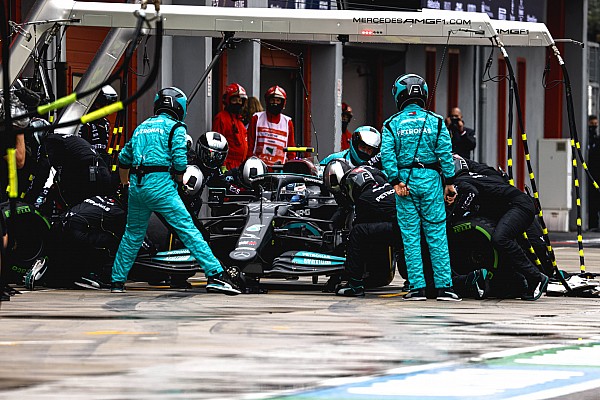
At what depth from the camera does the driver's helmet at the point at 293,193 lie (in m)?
15.3

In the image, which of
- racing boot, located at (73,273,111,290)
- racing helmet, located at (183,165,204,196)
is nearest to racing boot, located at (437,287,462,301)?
racing helmet, located at (183,165,204,196)

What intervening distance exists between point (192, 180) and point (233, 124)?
364 centimetres

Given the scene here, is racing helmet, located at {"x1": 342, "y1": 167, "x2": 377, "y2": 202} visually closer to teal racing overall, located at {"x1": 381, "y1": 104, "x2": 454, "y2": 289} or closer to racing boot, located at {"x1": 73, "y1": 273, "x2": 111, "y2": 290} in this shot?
teal racing overall, located at {"x1": 381, "y1": 104, "x2": 454, "y2": 289}

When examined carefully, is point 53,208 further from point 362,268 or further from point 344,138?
point 344,138

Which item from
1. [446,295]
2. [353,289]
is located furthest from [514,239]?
[353,289]

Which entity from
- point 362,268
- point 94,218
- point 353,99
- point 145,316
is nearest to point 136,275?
point 94,218

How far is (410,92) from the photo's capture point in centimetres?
1400

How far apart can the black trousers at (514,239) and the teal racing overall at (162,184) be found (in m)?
2.54

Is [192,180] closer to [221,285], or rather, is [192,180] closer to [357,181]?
[221,285]

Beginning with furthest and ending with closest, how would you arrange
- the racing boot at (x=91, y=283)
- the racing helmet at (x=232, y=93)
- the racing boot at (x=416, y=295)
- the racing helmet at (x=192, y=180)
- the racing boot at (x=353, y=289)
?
the racing helmet at (x=232, y=93), the racing helmet at (x=192, y=180), the racing boot at (x=91, y=283), the racing boot at (x=353, y=289), the racing boot at (x=416, y=295)

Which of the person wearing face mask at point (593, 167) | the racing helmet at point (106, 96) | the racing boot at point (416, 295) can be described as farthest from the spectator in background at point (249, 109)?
the person wearing face mask at point (593, 167)

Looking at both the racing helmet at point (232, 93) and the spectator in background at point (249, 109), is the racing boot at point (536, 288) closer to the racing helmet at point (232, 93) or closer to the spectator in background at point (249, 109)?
the racing helmet at point (232, 93)

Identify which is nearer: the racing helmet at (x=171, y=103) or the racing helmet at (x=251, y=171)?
the racing helmet at (x=171, y=103)

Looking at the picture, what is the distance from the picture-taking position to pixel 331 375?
8359 millimetres
